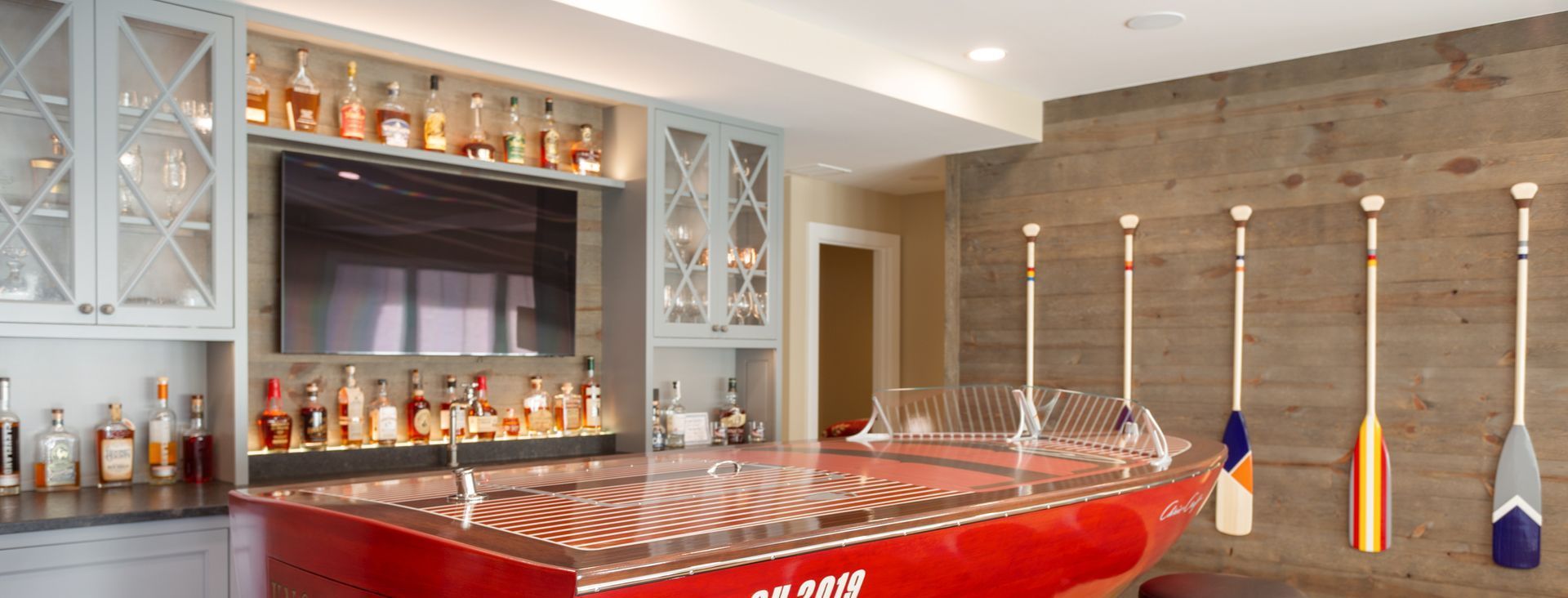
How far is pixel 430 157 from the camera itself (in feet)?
10.9

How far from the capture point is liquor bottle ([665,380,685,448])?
4000 mm

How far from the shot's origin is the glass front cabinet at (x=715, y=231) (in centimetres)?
384

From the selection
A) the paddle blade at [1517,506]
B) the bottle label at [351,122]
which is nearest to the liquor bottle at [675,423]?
the bottle label at [351,122]

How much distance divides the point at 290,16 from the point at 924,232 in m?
4.13

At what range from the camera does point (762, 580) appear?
1375mm

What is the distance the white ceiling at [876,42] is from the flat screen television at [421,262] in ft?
1.52

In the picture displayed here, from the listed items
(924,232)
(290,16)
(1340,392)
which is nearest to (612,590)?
(290,16)

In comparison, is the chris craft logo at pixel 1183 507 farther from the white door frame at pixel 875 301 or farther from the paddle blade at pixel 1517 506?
the white door frame at pixel 875 301

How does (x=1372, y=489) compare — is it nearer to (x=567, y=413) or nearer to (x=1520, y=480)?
(x=1520, y=480)

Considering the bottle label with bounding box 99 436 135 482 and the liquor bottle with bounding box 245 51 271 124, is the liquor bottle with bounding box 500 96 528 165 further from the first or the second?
the bottle label with bounding box 99 436 135 482

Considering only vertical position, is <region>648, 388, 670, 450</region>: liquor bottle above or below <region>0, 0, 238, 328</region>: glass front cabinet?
below

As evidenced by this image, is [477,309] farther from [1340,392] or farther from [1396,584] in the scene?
[1396,584]

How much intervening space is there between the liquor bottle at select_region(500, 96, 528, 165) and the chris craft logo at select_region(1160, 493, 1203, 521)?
2323 millimetres

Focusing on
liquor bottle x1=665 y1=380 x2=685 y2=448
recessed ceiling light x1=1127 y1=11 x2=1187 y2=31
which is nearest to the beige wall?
liquor bottle x1=665 y1=380 x2=685 y2=448
